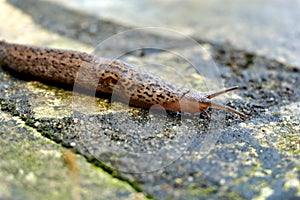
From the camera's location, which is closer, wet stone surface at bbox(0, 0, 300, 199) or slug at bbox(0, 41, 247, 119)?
wet stone surface at bbox(0, 0, 300, 199)

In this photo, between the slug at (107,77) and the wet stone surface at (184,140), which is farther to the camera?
the slug at (107,77)

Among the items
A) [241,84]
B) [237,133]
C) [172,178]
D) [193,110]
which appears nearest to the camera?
[172,178]

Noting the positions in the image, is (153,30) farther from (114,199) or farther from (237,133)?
(114,199)

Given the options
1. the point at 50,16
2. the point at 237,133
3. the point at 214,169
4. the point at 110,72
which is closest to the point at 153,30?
the point at 50,16
